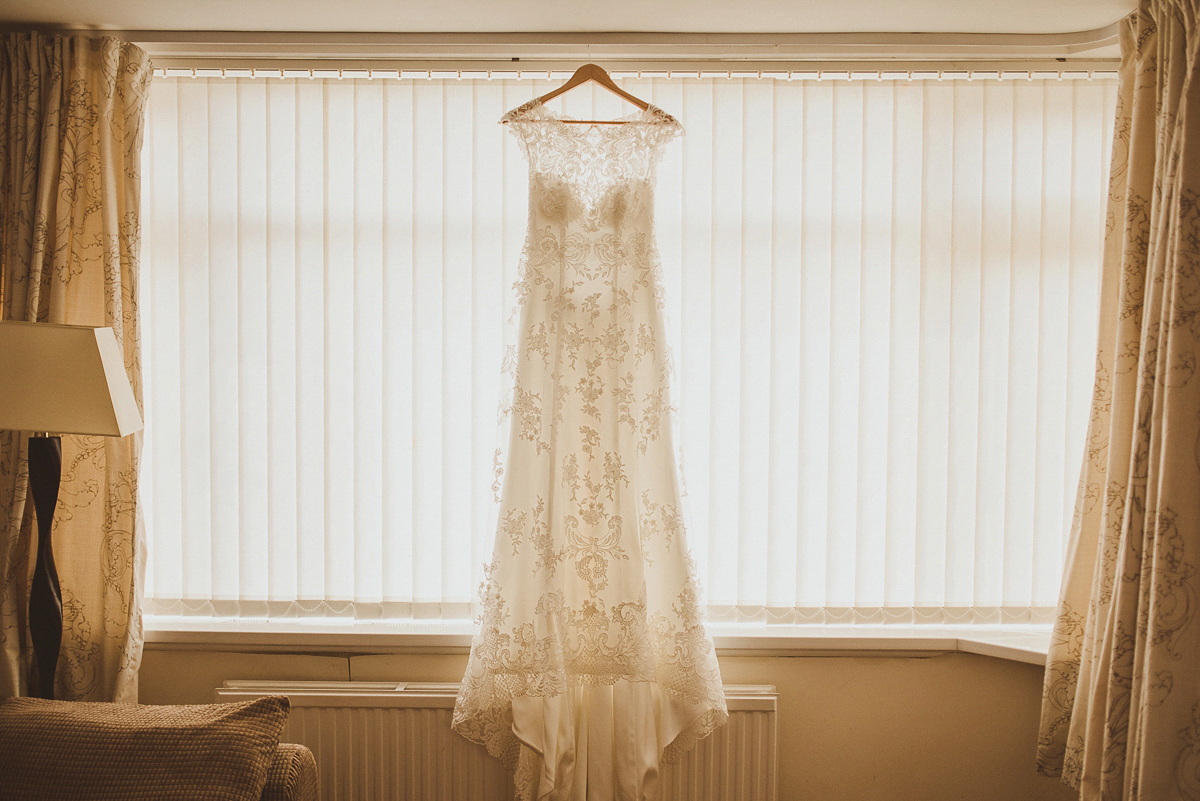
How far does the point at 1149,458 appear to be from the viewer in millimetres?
1484

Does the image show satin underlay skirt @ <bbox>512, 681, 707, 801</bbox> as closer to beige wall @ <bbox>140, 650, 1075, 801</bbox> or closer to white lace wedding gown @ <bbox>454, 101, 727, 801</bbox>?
white lace wedding gown @ <bbox>454, 101, 727, 801</bbox>

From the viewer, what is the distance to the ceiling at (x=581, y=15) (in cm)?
172

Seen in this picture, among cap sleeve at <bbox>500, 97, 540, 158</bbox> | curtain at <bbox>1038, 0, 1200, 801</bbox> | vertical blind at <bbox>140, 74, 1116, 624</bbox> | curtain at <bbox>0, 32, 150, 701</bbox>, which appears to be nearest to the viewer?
curtain at <bbox>1038, 0, 1200, 801</bbox>

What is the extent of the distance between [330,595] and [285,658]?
0.72ft

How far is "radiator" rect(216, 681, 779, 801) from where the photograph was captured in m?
1.85

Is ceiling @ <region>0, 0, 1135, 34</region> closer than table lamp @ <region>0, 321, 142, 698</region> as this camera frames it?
No

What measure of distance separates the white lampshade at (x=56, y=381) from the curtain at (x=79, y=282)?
363mm

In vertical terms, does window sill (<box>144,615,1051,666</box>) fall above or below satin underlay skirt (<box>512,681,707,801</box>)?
above

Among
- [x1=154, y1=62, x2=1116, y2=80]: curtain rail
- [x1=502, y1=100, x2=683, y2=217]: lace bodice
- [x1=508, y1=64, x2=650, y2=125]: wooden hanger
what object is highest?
[x1=154, y1=62, x2=1116, y2=80]: curtain rail

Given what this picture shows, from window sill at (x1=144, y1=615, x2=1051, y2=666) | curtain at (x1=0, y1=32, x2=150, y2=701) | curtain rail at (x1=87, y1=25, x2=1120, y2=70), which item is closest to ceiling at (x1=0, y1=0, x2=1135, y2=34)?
curtain rail at (x1=87, y1=25, x2=1120, y2=70)

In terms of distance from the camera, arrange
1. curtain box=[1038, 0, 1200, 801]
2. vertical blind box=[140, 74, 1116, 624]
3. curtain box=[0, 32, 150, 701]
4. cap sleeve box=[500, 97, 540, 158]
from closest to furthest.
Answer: curtain box=[1038, 0, 1200, 801], cap sleeve box=[500, 97, 540, 158], curtain box=[0, 32, 150, 701], vertical blind box=[140, 74, 1116, 624]

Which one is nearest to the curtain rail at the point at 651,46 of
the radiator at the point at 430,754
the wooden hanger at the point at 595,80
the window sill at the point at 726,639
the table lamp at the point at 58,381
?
the wooden hanger at the point at 595,80

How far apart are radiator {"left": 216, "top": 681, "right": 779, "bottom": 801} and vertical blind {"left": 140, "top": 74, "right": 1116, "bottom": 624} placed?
255 mm

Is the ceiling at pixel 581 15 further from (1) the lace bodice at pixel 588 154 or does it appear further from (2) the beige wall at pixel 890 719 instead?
(2) the beige wall at pixel 890 719
